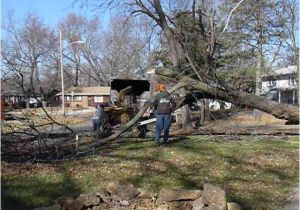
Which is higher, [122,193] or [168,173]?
[122,193]

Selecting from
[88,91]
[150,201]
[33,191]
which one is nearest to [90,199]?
[150,201]

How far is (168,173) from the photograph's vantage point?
9.67 metres

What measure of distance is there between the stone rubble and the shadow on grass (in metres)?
0.80

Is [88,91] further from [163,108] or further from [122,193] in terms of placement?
[122,193]

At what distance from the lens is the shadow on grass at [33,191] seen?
7262mm

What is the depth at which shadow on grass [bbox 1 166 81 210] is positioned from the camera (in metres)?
7.26

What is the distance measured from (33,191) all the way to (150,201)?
2365 mm

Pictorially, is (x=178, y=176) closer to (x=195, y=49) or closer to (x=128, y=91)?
(x=195, y=49)

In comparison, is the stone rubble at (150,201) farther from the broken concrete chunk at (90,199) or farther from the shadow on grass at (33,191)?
the shadow on grass at (33,191)

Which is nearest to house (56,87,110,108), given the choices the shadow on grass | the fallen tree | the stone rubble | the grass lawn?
the grass lawn

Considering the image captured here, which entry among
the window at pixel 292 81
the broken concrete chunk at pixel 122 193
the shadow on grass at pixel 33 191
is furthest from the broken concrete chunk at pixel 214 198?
Result: the window at pixel 292 81

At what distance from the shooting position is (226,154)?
12469 millimetres

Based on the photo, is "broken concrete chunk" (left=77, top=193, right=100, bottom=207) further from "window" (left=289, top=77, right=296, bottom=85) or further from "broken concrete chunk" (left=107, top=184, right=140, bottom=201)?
"window" (left=289, top=77, right=296, bottom=85)

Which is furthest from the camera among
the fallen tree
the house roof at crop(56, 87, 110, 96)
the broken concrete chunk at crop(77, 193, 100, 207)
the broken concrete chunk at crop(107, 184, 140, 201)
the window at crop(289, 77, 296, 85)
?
the house roof at crop(56, 87, 110, 96)
